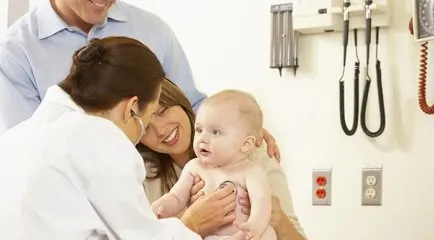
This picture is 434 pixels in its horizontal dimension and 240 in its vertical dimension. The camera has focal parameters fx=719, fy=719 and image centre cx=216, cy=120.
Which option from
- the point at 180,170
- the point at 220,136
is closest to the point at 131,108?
the point at 220,136

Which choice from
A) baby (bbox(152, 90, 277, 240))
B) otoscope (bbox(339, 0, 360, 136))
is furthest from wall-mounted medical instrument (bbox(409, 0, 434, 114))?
baby (bbox(152, 90, 277, 240))

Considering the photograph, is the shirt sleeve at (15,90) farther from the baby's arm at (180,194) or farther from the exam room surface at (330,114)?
the exam room surface at (330,114)

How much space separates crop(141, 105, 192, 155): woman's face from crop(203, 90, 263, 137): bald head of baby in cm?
21

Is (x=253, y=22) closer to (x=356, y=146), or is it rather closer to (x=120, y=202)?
(x=356, y=146)

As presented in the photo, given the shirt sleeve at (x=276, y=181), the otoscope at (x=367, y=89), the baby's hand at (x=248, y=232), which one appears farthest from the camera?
the otoscope at (x=367, y=89)

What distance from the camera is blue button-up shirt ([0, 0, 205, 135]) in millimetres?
2156

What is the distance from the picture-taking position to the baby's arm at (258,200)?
1.83 meters

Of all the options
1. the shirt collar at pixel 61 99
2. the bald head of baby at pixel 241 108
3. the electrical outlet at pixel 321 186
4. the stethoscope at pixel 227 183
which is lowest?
the electrical outlet at pixel 321 186

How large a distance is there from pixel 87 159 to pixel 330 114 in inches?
60.8

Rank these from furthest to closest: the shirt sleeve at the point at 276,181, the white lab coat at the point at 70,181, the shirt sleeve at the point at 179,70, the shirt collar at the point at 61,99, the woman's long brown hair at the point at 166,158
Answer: the shirt sleeve at the point at 179,70
the woman's long brown hair at the point at 166,158
the shirt sleeve at the point at 276,181
the shirt collar at the point at 61,99
the white lab coat at the point at 70,181

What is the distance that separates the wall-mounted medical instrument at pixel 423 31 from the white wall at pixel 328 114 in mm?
40

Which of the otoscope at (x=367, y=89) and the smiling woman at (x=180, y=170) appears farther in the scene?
the otoscope at (x=367, y=89)

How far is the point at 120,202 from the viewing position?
4.99 feet

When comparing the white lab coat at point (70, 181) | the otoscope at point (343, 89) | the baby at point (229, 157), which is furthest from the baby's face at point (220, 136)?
the otoscope at point (343, 89)
